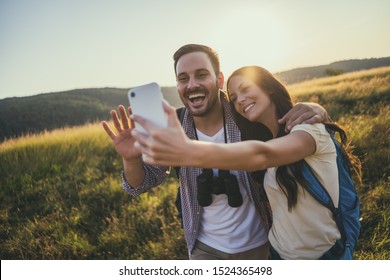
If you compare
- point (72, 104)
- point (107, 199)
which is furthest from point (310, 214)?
point (72, 104)

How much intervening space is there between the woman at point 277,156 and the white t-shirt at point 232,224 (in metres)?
0.21

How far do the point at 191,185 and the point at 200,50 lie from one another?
846mm

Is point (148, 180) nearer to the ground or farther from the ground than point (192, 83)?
nearer to the ground

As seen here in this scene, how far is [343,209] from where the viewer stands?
1.41m

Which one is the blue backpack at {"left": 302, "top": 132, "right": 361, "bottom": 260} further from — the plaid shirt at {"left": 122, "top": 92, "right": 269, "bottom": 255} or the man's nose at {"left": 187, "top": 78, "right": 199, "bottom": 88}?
the man's nose at {"left": 187, "top": 78, "right": 199, "bottom": 88}

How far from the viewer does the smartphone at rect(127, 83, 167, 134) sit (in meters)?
0.95

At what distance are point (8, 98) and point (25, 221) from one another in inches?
50.4

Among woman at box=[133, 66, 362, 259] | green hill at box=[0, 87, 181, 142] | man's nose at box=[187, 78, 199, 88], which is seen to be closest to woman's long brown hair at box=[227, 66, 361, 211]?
woman at box=[133, 66, 362, 259]

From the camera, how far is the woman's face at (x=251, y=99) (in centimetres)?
160

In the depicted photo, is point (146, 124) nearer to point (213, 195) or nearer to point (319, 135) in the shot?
point (319, 135)

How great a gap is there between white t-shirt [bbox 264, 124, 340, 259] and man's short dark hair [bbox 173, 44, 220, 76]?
0.85m
